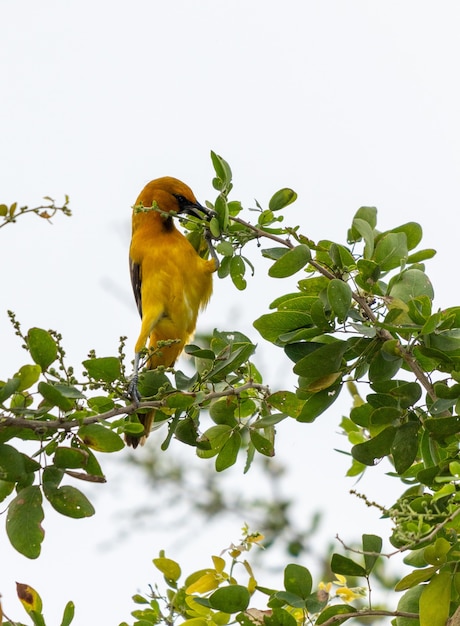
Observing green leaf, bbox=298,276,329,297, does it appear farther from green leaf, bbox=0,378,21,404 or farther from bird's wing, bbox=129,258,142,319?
bird's wing, bbox=129,258,142,319

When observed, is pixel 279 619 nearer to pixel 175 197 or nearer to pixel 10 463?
pixel 10 463

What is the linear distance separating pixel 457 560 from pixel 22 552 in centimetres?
108

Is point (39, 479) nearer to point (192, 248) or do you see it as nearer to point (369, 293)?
point (369, 293)

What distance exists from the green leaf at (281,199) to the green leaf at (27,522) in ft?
4.10

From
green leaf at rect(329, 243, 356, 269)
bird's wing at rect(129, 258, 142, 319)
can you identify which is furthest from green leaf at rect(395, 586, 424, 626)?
bird's wing at rect(129, 258, 142, 319)

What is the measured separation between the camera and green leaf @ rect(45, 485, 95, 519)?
7.52 feet

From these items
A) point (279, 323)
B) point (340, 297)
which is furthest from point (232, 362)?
point (340, 297)

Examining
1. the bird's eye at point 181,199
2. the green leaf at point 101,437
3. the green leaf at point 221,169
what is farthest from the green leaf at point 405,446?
the bird's eye at point 181,199

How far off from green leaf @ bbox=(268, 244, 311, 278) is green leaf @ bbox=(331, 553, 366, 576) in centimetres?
80

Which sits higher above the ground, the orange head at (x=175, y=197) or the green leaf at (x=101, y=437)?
the orange head at (x=175, y=197)

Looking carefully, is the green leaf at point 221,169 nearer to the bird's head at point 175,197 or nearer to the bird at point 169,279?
the bird at point 169,279

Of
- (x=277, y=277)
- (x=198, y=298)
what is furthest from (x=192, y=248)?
(x=277, y=277)

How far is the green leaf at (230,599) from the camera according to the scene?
7.96 feet

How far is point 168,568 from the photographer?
9.54ft
